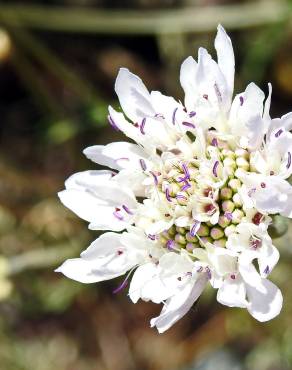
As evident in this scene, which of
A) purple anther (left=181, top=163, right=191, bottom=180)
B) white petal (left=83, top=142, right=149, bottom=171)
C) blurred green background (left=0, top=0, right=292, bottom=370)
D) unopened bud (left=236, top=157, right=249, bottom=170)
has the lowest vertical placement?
blurred green background (left=0, top=0, right=292, bottom=370)

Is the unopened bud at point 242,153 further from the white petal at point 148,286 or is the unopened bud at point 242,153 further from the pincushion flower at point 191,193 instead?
the white petal at point 148,286

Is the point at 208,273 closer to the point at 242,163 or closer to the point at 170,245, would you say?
the point at 170,245

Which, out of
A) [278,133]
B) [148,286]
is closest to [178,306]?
[148,286]

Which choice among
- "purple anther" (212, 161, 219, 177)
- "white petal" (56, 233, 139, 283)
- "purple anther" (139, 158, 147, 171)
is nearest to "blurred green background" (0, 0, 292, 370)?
"white petal" (56, 233, 139, 283)

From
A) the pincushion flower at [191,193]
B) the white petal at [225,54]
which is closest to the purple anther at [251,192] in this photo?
the pincushion flower at [191,193]

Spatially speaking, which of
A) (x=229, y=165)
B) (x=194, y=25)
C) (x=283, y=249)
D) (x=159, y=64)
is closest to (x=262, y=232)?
(x=229, y=165)

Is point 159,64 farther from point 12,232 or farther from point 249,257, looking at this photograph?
point 249,257

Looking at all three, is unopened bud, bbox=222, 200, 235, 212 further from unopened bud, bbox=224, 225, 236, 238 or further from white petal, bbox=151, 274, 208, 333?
white petal, bbox=151, 274, 208, 333
